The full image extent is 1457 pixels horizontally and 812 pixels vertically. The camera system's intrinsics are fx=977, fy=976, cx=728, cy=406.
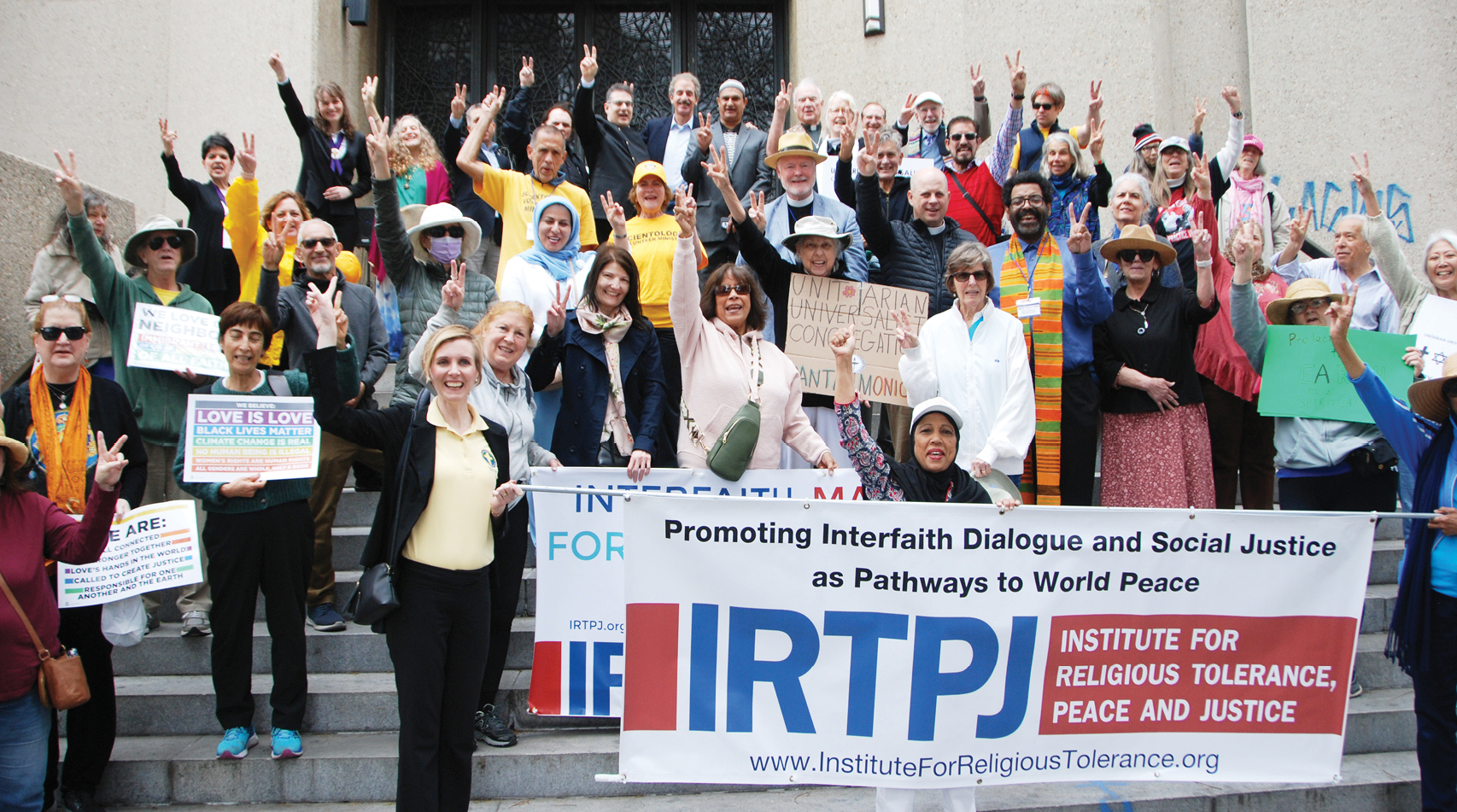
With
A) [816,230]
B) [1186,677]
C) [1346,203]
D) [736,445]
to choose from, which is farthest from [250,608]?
[1346,203]

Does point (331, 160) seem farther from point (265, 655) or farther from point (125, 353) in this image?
point (265, 655)

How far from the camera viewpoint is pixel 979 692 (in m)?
3.71

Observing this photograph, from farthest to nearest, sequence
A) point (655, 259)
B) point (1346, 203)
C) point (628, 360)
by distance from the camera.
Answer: point (1346, 203)
point (655, 259)
point (628, 360)

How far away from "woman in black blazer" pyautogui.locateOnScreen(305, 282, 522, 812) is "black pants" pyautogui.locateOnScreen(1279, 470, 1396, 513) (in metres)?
4.46

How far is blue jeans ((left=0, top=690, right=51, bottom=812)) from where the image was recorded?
3.74 m

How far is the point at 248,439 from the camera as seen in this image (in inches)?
177

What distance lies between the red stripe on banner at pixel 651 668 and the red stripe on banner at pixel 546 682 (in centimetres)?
108

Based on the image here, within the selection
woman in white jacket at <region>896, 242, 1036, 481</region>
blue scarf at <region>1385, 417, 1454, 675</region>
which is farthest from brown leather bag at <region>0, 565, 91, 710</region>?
blue scarf at <region>1385, 417, 1454, 675</region>

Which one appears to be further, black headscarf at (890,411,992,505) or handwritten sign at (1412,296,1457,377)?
handwritten sign at (1412,296,1457,377)

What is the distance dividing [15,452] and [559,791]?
2.61 metres

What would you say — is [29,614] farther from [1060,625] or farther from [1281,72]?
[1281,72]

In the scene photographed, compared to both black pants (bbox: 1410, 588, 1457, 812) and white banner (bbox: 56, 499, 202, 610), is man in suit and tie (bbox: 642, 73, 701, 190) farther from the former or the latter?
black pants (bbox: 1410, 588, 1457, 812)

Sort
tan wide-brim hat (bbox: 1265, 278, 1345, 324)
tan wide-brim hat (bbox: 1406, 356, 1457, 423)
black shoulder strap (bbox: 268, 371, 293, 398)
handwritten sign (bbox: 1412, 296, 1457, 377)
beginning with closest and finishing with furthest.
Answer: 1. tan wide-brim hat (bbox: 1406, 356, 1457, 423)
2. black shoulder strap (bbox: 268, 371, 293, 398)
3. handwritten sign (bbox: 1412, 296, 1457, 377)
4. tan wide-brim hat (bbox: 1265, 278, 1345, 324)

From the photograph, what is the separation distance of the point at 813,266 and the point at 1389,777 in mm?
3898
